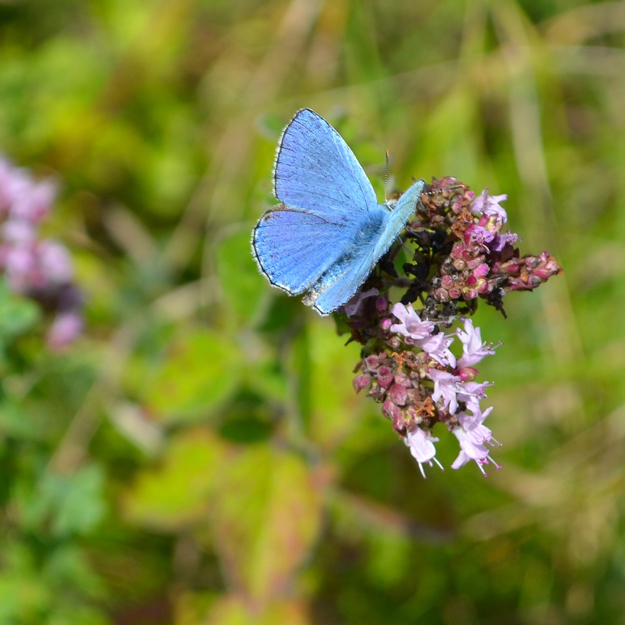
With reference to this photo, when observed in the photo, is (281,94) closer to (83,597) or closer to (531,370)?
(531,370)

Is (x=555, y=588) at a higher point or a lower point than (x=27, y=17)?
lower

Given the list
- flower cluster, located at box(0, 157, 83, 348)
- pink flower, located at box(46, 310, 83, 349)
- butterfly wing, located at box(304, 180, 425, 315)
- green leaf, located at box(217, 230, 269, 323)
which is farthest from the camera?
pink flower, located at box(46, 310, 83, 349)

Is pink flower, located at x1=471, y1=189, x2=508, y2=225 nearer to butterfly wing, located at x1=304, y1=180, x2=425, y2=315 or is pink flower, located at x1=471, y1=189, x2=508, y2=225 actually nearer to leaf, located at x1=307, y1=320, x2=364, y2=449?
butterfly wing, located at x1=304, y1=180, x2=425, y2=315

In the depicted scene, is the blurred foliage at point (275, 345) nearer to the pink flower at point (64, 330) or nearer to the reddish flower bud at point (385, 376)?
the pink flower at point (64, 330)

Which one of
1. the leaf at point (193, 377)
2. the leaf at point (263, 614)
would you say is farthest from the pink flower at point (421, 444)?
the leaf at point (263, 614)

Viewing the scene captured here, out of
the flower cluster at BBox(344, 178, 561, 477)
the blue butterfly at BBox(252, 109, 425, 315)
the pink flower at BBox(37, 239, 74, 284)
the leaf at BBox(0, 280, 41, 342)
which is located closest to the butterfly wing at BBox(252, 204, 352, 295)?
the blue butterfly at BBox(252, 109, 425, 315)

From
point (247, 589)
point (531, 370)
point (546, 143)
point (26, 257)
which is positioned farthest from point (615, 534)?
point (26, 257)

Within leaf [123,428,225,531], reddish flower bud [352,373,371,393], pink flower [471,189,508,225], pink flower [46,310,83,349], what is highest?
pink flower [471,189,508,225]
